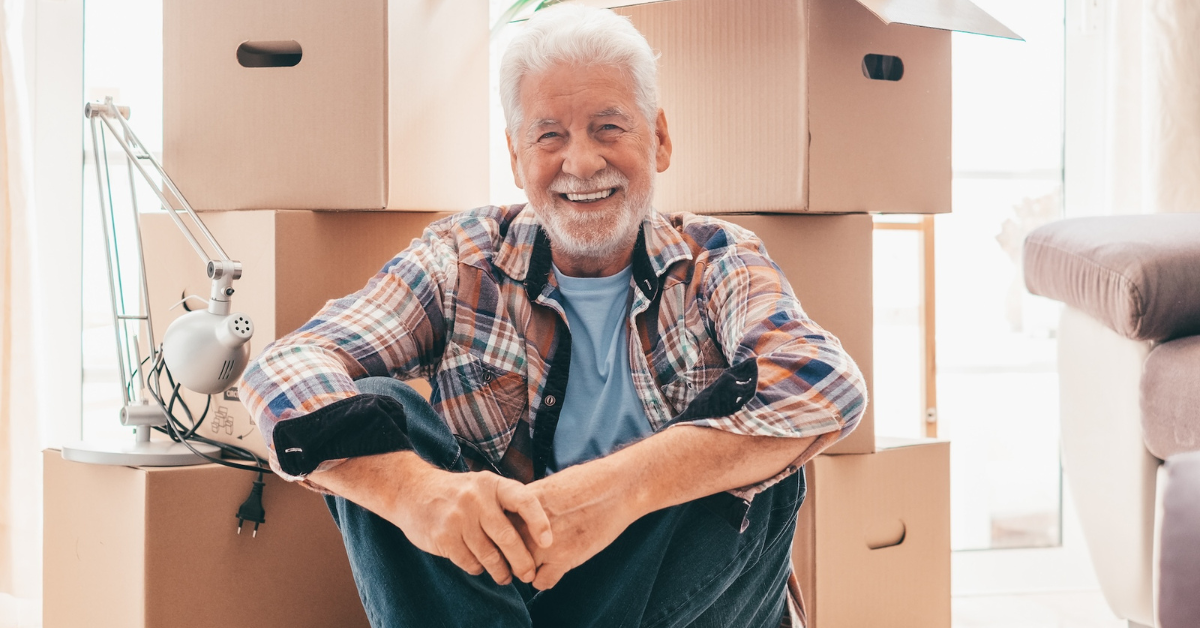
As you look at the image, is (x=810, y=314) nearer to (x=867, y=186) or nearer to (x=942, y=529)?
(x=867, y=186)

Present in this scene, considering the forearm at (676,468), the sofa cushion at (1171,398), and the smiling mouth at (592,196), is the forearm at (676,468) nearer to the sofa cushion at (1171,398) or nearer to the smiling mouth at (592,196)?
the smiling mouth at (592,196)

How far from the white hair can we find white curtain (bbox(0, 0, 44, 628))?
1002mm

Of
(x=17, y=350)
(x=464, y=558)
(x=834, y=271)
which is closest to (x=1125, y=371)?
(x=834, y=271)

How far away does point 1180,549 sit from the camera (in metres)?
0.77

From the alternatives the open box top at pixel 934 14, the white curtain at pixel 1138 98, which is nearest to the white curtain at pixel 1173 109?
the white curtain at pixel 1138 98

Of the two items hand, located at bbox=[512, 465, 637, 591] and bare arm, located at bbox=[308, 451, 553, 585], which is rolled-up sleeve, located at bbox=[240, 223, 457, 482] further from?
hand, located at bbox=[512, 465, 637, 591]

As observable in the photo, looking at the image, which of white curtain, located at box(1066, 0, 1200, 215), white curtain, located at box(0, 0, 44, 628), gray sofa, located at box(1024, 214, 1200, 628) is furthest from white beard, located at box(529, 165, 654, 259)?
white curtain, located at box(1066, 0, 1200, 215)

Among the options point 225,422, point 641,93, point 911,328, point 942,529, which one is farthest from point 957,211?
point 225,422

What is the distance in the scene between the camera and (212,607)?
122 centimetres

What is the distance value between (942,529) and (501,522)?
2.98 ft

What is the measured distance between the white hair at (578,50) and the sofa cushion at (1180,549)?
0.66 metres

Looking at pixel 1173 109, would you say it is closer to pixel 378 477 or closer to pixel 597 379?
pixel 597 379

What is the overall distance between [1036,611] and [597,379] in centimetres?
113

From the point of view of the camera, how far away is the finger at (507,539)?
78cm
